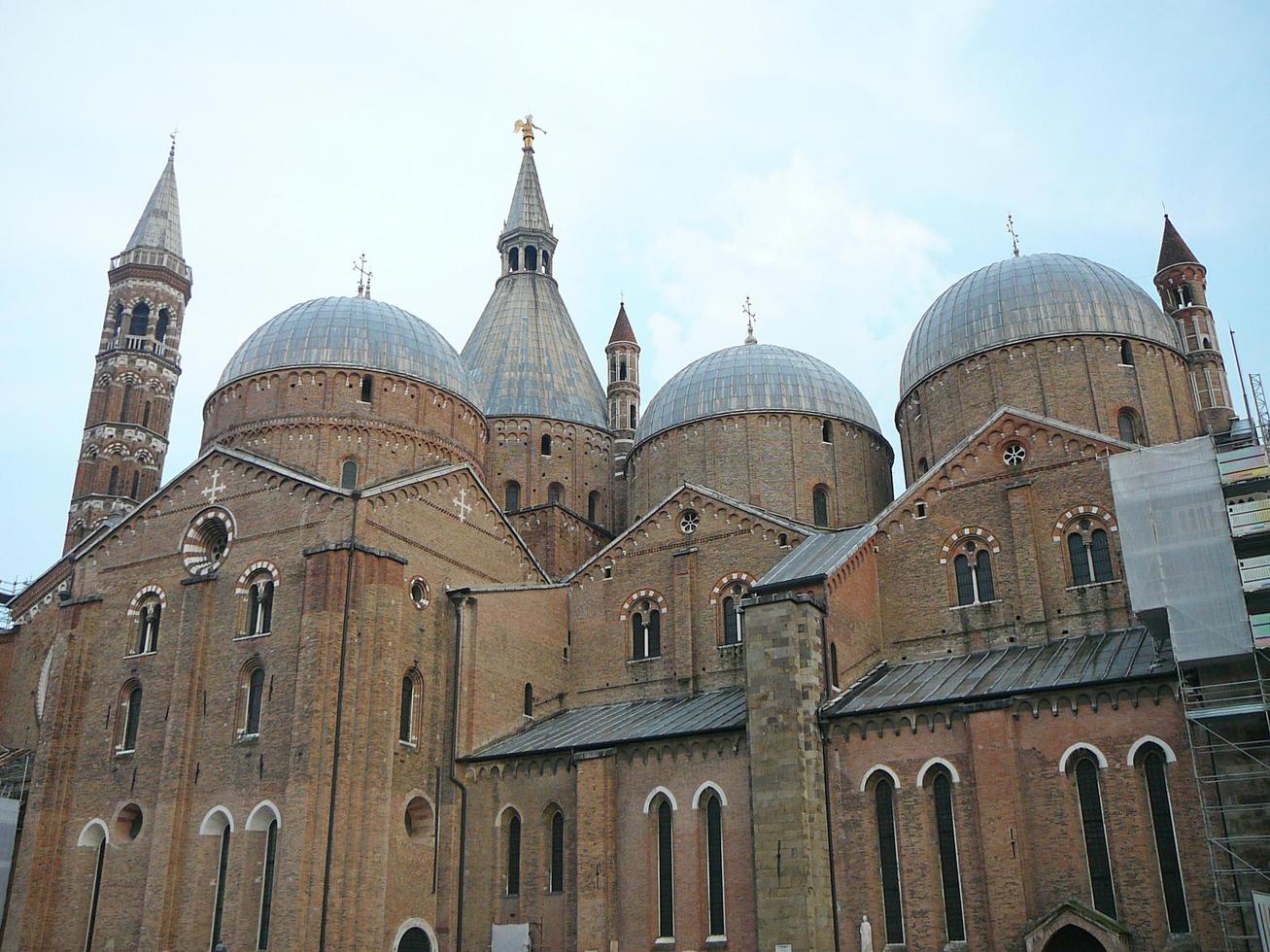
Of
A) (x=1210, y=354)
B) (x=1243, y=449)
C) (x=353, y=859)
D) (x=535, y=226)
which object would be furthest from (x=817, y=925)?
(x=535, y=226)

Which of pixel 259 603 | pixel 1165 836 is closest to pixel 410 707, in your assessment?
pixel 259 603

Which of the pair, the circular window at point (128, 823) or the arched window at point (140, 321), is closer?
the circular window at point (128, 823)

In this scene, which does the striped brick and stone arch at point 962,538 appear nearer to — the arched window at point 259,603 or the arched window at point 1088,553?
the arched window at point 1088,553

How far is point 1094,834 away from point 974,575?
736 cm

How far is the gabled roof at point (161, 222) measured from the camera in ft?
171

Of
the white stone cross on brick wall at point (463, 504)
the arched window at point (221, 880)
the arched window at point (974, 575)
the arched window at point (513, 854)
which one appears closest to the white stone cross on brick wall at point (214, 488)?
the white stone cross on brick wall at point (463, 504)

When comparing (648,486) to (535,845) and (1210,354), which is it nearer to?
(535,845)

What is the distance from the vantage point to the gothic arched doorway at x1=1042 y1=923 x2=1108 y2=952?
68.5ft

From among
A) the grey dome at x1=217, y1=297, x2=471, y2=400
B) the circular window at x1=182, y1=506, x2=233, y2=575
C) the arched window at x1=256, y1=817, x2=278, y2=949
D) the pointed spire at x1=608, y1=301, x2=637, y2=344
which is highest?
the pointed spire at x1=608, y1=301, x2=637, y2=344

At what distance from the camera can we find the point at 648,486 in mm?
37875

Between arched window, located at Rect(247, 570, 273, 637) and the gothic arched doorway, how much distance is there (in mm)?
18235

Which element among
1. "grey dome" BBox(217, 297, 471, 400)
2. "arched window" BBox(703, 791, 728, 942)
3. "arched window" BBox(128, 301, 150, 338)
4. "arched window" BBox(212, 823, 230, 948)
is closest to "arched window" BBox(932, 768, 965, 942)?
"arched window" BBox(703, 791, 728, 942)

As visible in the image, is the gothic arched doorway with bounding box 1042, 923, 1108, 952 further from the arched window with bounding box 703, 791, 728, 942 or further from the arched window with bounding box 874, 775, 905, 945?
the arched window with bounding box 703, 791, 728, 942

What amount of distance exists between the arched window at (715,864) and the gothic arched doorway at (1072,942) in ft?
20.9
